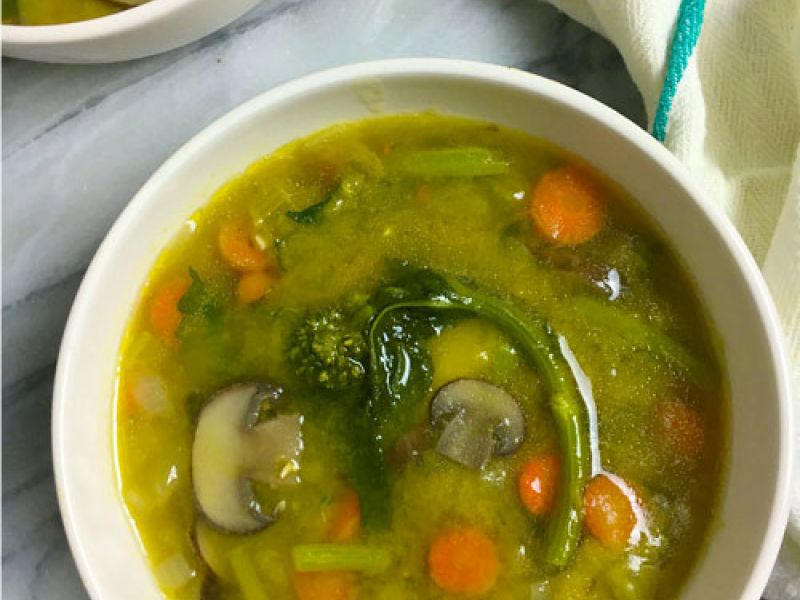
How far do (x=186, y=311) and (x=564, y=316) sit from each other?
2.51ft

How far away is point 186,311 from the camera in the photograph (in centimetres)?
215

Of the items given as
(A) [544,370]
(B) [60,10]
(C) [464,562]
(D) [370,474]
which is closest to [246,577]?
(D) [370,474]

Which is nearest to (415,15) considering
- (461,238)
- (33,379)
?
(461,238)

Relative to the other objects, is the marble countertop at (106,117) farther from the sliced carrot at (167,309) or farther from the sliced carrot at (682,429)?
A: the sliced carrot at (682,429)

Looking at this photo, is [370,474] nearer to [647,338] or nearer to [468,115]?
[647,338]

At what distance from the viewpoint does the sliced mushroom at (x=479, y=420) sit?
2041mm

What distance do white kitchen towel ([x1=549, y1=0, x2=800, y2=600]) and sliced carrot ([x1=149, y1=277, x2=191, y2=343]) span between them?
103 centimetres

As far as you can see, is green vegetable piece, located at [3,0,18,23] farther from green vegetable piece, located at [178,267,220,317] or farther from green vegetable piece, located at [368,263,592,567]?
green vegetable piece, located at [368,263,592,567]

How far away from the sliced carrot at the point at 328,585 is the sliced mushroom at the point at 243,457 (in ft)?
0.47

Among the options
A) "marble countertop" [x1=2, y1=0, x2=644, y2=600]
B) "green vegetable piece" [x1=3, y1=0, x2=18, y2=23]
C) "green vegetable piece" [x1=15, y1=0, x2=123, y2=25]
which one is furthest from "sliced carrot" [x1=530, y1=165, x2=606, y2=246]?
"green vegetable piece" [x1=3, y1=0, x2=18, y2=23]

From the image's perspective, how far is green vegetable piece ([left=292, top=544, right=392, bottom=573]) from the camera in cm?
206

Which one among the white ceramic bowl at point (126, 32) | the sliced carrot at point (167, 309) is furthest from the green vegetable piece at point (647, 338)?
the white ceramic bowl at point (126, 32)

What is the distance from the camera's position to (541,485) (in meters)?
2.04

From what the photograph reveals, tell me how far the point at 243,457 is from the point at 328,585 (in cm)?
30
